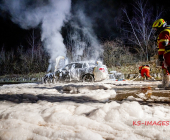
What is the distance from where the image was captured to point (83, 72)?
7.84 meters

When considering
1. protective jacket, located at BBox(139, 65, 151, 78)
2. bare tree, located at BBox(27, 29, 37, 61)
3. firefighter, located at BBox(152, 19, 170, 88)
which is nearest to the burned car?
protective jacket, located at BBox(139, 65, 151, 78)

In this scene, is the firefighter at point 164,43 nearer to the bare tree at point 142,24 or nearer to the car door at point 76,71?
the car door at point 76,71

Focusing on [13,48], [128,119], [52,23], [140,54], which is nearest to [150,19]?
[140,54]

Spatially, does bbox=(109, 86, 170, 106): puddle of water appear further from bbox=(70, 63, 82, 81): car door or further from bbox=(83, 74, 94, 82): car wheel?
bbox=(70, 63, 82, 81): car door

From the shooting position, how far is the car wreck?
24.2 ft

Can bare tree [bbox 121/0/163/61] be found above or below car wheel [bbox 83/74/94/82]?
above

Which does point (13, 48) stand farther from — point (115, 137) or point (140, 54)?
point (115, 137)

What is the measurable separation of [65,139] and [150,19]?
2115 centimetres

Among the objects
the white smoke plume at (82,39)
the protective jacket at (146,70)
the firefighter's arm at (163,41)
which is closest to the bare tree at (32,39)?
the white smoke plume at (82,39)

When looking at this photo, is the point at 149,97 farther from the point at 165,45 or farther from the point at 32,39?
the point at 32,39

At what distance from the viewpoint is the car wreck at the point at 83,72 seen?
738 cm

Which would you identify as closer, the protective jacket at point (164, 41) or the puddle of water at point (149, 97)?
the puddle of water at point (149, 97)

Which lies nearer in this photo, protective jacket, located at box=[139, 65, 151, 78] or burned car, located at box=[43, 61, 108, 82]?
burned car, located at box=[43, 61, 108, 82]

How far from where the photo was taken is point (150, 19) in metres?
17.6
